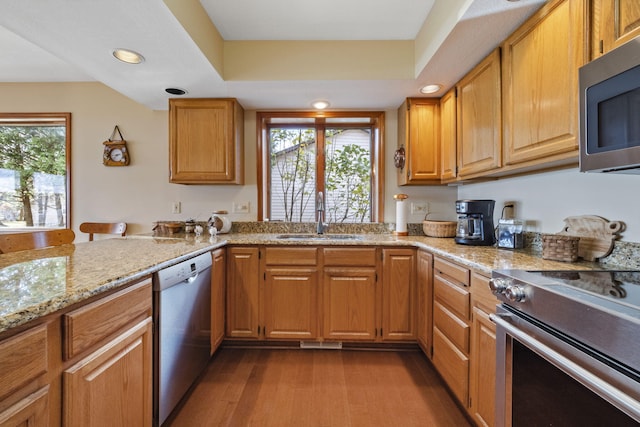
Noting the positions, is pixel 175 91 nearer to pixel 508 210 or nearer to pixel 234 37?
pixel 234 37

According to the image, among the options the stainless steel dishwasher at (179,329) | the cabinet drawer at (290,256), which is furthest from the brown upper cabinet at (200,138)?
the stainless steel dishwasher at (179,329)

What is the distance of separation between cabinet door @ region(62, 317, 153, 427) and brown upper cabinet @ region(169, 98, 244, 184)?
1.50 metres

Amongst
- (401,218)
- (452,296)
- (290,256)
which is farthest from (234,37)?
(452,296)

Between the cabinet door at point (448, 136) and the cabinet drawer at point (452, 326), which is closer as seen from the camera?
the cabinet drawer at point (452, 326)

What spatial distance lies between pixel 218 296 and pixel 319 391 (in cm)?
92

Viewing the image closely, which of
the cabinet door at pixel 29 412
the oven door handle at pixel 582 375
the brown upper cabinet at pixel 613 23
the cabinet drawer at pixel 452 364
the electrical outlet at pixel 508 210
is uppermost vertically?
the brown upper cabinet at pixel 613 23

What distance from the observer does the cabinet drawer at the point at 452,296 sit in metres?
1.44

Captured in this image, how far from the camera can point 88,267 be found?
1.11 meters

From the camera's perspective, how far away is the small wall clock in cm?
276

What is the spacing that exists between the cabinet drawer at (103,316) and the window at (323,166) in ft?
5.63

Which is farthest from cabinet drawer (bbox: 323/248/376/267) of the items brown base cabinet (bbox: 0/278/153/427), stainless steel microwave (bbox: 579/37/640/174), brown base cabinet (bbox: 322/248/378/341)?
stainless steel microwave (bbox: 579/37/640/174)

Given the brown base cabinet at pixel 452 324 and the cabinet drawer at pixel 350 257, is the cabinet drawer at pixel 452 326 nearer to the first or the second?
the brown base cabinet at pixel 452 324

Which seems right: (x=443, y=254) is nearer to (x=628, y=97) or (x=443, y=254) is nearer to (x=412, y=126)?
(x=628, y=97)

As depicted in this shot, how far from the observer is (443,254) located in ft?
5.47
